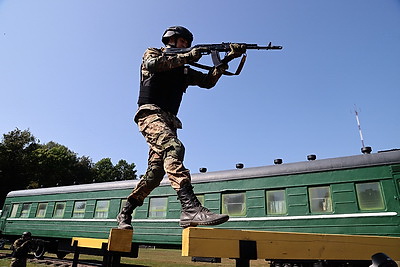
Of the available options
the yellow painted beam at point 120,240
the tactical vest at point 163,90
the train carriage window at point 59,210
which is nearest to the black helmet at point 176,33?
the tactical vest at point 163,90

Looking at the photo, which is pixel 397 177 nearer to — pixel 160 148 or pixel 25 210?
pixel 160 148

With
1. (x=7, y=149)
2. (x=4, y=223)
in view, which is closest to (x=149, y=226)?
(x=4, y=223)

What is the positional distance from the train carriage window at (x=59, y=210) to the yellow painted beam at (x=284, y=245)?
36.7 ft

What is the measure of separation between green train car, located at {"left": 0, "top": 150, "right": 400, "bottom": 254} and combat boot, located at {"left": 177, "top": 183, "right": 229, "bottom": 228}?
4756 mm

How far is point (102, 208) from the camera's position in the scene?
999 centimetres

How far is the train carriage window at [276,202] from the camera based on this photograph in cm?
723

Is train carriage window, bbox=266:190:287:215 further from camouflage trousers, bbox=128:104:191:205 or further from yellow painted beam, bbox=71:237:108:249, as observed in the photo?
camouflage trousers, bbox=128:104:191:205

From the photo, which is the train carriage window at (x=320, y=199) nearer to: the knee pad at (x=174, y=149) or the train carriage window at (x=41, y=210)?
the knee pad at (x=174, y=149)

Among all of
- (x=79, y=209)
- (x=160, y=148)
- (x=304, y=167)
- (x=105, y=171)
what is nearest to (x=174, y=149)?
(x=160, y=148)

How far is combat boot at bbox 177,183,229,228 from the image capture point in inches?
74.4

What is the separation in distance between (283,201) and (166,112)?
5.67m

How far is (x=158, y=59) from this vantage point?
2.40 meters

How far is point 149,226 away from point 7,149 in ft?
96.1

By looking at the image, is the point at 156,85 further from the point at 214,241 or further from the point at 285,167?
the point at 285,167
